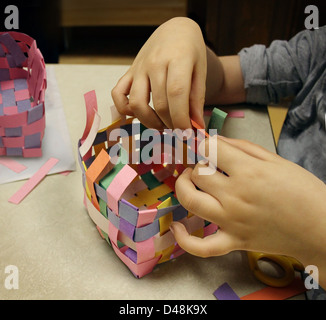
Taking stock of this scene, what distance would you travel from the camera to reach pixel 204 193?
35 centimetres

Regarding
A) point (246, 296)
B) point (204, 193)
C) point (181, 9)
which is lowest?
point (246, 296)

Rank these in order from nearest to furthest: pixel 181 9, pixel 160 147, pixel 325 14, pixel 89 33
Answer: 1. pixel 160 147
2. pixel 325 14
3. pixel 181 9
4. pixel 89 33

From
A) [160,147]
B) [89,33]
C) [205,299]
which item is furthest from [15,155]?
[89,33]

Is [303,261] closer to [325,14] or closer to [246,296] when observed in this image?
[246,296]

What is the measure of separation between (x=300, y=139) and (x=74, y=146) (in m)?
0.33

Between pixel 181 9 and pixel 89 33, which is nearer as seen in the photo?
pixel 181 9

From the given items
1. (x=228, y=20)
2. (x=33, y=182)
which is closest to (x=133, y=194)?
(x=33, y=182)

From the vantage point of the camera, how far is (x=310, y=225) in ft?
1.09

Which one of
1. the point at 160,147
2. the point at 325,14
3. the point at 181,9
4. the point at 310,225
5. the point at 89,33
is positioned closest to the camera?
the point at 310,225

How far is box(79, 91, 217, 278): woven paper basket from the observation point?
35 centimetres

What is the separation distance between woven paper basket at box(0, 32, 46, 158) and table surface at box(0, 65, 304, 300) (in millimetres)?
61

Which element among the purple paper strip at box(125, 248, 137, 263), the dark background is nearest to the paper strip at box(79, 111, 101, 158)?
the purple paper strip at box(125, 248, 137, 263)

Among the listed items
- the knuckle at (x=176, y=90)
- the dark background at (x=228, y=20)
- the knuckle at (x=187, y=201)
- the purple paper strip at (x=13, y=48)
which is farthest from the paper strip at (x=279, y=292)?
the dark background at (x=228, y=20)

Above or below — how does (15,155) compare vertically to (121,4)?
below
